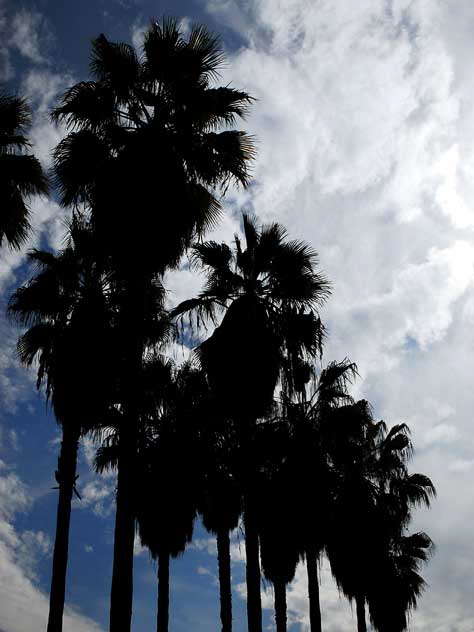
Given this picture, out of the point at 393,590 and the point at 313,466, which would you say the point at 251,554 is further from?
the point at 393,590

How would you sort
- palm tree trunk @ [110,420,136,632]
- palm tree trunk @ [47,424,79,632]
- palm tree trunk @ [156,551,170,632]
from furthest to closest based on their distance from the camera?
palm tree trunk @ [156,551,170,632], palm tree trunk @ [47,424,79,632], palm tree trunk @ [110,420,136,632]

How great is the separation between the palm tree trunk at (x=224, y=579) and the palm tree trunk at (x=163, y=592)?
2.06 m

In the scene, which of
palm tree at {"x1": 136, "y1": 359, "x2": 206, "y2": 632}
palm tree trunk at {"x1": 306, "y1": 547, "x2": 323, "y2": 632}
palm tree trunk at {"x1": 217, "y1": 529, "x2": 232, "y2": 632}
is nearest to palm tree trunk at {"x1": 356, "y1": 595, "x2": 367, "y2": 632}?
palm tree trunk at {"x1": 306, "y1": 547, "x2": 323, "y2": 632}

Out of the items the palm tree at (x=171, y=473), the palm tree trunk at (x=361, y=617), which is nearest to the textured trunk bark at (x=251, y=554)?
the palm tree at (x=171, y=473)

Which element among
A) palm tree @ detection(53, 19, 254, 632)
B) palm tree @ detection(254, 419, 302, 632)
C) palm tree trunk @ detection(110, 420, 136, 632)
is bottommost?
palm tree trunk @ detection(110, 420, 136, 632)

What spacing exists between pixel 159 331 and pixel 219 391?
588 cm

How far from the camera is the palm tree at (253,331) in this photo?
1284cm

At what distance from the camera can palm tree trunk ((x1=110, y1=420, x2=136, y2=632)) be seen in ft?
30.5

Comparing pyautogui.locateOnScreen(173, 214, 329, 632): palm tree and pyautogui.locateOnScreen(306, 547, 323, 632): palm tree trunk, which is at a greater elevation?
pyautogui.locateOnScreen(173, 214, 329, 632): palm tree

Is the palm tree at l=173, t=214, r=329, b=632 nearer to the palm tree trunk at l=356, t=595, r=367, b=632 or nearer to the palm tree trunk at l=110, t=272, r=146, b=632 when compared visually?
the palm tree trunk at l=110, t=272, r=146, b=632

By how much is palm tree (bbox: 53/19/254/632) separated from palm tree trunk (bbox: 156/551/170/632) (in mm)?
10284

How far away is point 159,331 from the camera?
60.2ft

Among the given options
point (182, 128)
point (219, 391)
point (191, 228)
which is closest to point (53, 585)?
point (219, 391)

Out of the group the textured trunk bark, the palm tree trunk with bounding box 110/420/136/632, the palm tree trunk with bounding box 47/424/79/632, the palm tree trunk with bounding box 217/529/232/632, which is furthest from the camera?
the palm tree trunk with bounding box 217/529/232/632
